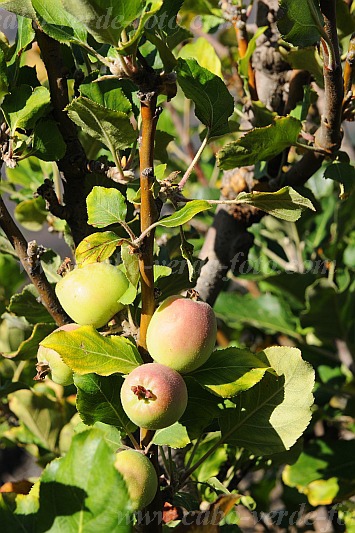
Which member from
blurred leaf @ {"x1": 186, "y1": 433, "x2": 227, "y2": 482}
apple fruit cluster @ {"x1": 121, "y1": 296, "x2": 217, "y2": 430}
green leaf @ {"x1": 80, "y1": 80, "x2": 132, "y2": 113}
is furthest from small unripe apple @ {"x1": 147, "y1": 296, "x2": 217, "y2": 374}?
blurred leaf @ {"x1": 186, "y1": 433, "x2": 227, "y2": 482}

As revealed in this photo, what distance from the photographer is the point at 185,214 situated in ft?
1.66

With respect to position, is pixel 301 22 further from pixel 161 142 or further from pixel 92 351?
pixel 92 351

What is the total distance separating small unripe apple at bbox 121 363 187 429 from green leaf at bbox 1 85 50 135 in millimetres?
265

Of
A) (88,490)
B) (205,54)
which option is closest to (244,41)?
(205,54)

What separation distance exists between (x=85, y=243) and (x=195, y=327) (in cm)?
12

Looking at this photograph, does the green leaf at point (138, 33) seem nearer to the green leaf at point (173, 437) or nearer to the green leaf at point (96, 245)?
the green leaf at point (96, 245)

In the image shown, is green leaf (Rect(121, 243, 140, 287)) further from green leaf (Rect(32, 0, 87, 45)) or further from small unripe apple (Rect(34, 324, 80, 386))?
green leaf (Rect(32, 0, 87, 45))

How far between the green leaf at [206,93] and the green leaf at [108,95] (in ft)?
0.23

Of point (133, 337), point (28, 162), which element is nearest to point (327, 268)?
point (28, 162)

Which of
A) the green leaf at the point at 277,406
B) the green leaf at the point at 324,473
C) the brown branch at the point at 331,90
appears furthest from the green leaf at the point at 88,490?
the green leaf at the point at 324,473

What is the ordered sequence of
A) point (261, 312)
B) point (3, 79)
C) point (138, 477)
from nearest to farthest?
point (138, 477) → point (3, 79) → point (261, 312)

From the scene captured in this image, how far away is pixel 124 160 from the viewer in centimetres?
65

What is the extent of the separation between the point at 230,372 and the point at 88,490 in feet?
0.60

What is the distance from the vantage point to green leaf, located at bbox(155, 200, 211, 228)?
0.50m
